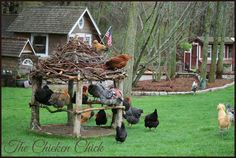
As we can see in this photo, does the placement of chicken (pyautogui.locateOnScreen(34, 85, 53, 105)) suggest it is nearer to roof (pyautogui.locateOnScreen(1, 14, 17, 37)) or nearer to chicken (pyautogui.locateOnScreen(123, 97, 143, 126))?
chicken (pyautogui.locateOnScreen(123, 97, 143, 126))

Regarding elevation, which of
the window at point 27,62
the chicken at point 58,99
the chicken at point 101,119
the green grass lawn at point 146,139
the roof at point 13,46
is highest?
the roof at point 13,46

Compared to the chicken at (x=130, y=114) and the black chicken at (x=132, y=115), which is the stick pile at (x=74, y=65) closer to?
the chicken at (x=130, y=114)

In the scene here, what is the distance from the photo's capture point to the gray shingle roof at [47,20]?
36.7 m

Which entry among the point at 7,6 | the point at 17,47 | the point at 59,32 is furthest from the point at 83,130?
the point at 7,6

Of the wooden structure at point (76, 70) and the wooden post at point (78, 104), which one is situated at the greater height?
the wooden structure at point (76, 70)

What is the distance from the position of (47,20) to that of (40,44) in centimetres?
209

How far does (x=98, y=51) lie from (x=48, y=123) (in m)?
3.10

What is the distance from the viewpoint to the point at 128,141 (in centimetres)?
1101

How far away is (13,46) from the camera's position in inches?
1264

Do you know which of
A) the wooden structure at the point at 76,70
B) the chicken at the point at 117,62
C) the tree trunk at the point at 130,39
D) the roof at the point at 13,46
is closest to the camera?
the wooden structure at the point at 76,70

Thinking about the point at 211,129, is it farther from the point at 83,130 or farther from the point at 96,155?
the point at 96,155

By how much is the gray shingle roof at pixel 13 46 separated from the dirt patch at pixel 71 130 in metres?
19.1

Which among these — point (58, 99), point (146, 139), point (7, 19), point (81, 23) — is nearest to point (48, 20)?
point (81, 23)

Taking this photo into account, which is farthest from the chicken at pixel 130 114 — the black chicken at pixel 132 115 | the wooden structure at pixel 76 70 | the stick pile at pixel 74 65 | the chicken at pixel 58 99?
the chicken at pixel 58 99
